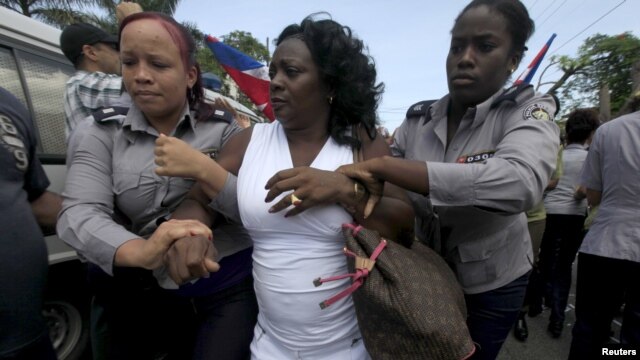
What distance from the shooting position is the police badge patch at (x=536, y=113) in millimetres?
1242

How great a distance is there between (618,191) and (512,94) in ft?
4.80

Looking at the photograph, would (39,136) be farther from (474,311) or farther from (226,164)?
(474,311)

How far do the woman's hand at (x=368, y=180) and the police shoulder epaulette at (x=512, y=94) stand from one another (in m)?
0.60

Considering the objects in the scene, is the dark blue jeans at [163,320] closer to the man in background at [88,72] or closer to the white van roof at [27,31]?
the man in background at [88,72]

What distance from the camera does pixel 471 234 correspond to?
147 cm

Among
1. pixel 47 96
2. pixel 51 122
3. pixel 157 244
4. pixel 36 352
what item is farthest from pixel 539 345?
pixel 47 96

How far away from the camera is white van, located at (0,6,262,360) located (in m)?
2.39

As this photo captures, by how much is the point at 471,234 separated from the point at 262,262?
84 cm

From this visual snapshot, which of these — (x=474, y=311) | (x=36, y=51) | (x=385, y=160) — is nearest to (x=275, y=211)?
(x=385, y=160)

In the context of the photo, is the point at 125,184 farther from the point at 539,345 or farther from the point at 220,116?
the point at 539,345

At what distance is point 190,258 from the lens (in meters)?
0.96

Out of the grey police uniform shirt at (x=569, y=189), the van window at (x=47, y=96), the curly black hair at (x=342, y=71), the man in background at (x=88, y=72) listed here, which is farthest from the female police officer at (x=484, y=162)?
the grey police uniform shirt at (x=569, y=189)

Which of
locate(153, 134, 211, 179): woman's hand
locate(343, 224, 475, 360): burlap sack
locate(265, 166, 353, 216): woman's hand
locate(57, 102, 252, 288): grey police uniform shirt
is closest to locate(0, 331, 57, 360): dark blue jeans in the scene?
locate(57, 102, 252, 288): grey police uniform shirt

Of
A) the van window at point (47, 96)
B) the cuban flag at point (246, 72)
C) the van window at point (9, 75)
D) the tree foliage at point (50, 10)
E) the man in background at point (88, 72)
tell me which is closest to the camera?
the man in background at point (88, 72)
